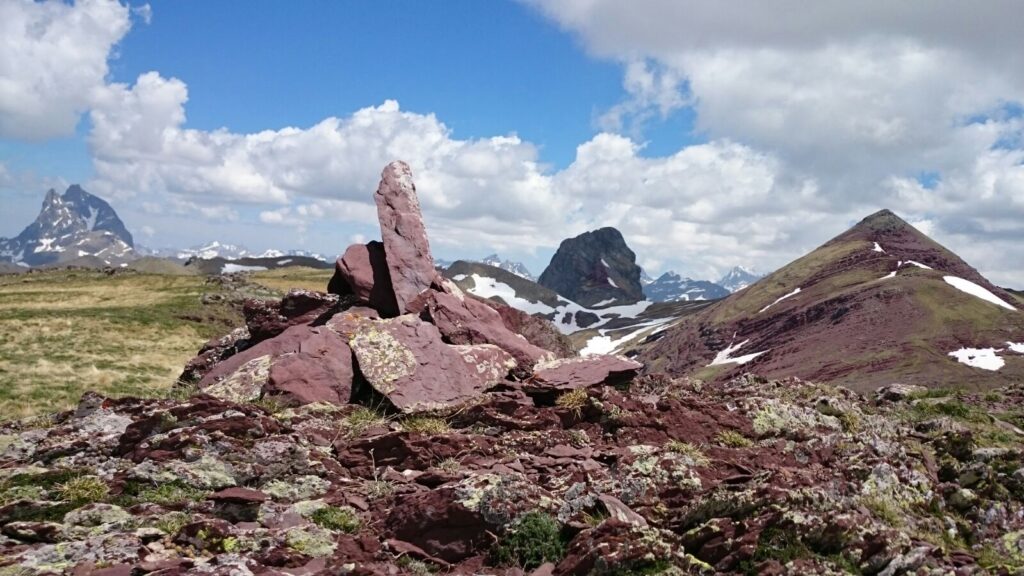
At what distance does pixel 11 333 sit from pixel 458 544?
48348 mm

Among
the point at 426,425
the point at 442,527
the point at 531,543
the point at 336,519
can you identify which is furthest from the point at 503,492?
the point at 426,425

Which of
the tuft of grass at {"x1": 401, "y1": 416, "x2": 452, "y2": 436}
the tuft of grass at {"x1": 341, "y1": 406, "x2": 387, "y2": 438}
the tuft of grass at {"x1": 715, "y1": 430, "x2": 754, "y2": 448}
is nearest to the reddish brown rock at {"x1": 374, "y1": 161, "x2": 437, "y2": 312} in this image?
the tuft of grass at {"x1": 341, "y1": 406, "x2": 387, "y2": 438}

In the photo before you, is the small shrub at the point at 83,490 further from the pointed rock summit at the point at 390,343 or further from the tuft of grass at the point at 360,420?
the pointed rock summit at the point at 390,343

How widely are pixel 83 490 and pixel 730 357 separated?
14292cm

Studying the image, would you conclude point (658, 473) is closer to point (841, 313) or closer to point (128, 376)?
point (128, 376)

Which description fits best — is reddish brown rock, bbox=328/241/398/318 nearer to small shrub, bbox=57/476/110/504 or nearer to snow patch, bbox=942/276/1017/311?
small shrub, bbox=57/476/110/504

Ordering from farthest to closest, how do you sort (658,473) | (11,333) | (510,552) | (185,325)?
(185,325), (11,333), (658,473), (510,552)

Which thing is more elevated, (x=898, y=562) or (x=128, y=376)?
Result: (x=898, y=562)

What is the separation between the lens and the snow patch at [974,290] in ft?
400

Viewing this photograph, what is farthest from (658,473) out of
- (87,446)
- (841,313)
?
(841,313)

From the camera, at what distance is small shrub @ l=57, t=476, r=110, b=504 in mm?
10008

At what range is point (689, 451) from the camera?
43.3 ft

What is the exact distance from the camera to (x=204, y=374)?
21703mm

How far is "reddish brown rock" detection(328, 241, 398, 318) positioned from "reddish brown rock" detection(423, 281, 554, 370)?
1.59 metres
